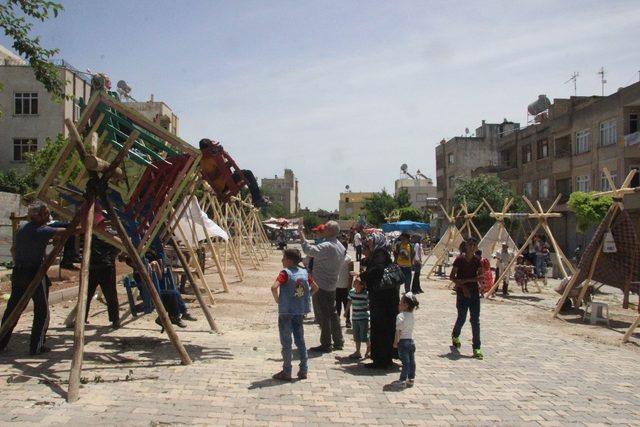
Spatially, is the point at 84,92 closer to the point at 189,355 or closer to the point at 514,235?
the point at 514,235

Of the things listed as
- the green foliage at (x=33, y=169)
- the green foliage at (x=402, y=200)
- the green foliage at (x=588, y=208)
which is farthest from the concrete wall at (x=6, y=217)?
the green foliage at (x=402, y=200)

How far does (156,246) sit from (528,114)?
44.0 m

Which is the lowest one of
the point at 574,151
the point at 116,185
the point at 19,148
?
the point at 116,185

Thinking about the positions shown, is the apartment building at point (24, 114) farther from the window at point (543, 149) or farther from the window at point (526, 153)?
the window at point (526, 153)

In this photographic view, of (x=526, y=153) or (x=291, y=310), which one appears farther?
(x=526, y=153)

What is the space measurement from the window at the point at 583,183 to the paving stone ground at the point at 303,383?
2895 cm

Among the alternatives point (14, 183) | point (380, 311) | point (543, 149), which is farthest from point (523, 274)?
point (14, 183)

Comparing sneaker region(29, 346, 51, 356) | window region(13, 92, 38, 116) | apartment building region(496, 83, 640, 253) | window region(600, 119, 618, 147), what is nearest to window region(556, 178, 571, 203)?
apartment building region(496, 83, 640, 253)

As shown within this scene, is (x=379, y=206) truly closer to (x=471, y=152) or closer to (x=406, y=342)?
(x=471, y=152)

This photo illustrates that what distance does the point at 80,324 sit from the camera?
6.54m

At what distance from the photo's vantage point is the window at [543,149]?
42375 millimetres

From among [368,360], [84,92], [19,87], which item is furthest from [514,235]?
[368,360]

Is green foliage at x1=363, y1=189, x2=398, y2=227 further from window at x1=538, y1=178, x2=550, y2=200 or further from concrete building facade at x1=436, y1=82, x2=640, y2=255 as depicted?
window at x1=538, y1=178, x2=550, y2=200

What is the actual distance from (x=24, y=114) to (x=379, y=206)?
48399 millimetres
